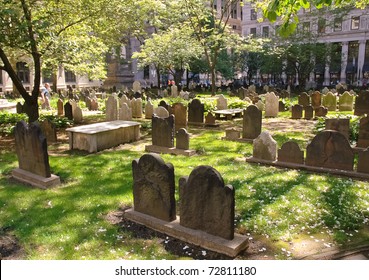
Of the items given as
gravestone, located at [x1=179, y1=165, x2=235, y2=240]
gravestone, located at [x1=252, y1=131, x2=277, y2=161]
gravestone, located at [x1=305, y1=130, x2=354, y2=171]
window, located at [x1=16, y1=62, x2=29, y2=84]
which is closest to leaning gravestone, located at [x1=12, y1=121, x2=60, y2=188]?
gravestone, located at [x1=179, y1=165, x2=235, y2=240]

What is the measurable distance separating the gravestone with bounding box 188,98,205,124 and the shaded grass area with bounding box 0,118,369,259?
6233 millimetres

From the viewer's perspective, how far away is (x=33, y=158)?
7625 mm

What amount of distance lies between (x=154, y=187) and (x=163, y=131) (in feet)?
16.2

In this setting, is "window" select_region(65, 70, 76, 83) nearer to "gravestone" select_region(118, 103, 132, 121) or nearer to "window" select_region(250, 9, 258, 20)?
"window" select_region(250, 9, 258, 20)

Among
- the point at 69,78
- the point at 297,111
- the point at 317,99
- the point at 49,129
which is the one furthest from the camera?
the point at 69,78

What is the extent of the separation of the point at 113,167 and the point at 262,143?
3792 mm

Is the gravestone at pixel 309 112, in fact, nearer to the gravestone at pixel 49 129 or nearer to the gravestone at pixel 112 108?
the gravestone at pixel 112 108

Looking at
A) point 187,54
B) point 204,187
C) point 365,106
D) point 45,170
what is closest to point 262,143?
point 204,187

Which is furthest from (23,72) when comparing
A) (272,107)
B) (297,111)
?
(297,111)

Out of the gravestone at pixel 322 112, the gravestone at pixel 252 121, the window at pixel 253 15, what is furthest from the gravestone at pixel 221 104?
the window at pixel 253 15

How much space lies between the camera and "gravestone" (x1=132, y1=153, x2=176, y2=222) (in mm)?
5340

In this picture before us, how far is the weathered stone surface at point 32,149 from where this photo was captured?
7312 mm

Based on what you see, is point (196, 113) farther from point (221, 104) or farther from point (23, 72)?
point (23, 72)

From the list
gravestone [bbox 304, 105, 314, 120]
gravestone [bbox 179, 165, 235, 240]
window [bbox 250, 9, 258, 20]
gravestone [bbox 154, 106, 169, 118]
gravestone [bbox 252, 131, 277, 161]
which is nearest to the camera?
gravestone [bbox 179, 165, 235, 240]
